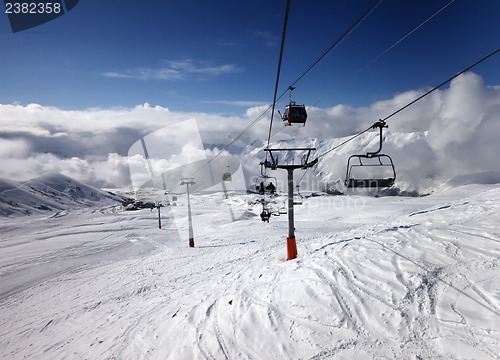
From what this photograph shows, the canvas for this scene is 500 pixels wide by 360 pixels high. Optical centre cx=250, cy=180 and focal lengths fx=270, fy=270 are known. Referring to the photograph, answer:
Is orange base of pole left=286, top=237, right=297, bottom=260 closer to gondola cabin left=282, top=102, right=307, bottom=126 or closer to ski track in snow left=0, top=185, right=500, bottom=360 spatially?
ski track in snow left=0, top=185, right=500, bottom=360

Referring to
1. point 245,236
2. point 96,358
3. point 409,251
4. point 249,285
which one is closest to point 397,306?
point 409,251

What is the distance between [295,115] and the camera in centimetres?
1538

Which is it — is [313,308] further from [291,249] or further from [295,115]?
[295,115]

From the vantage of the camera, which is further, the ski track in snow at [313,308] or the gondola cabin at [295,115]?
the gondola cabin at [295,115]

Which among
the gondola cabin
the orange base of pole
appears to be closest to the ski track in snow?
the orange base of pole

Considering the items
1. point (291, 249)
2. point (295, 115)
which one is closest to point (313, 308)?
point (291, 249)

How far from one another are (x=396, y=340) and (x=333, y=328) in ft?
6.22

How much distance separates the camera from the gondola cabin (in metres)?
15.2

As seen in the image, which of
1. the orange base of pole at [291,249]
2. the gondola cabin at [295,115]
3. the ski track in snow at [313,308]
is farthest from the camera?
the orange base of pole at [291,249]

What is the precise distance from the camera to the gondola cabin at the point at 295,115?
49.8 ft

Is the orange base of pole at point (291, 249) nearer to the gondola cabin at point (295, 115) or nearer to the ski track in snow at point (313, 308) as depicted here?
the ski track in snow at point (313, 308)

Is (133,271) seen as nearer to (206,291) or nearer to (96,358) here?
(206,291)

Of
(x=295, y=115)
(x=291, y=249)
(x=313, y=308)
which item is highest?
(x=295, y=115)

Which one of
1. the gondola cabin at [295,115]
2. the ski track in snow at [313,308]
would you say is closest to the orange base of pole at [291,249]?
the ski track in snow at [313,308]
